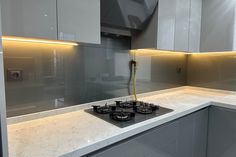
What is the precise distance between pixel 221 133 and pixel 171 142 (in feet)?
2.14

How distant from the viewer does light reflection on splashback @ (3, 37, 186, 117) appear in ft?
3.58

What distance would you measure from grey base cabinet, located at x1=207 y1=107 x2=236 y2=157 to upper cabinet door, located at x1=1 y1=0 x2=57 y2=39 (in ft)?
5.07

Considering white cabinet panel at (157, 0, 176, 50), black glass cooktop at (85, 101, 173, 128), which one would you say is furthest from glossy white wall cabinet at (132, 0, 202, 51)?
black glass cooktop at (85, 101, 173, 128)

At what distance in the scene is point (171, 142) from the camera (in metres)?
1.23

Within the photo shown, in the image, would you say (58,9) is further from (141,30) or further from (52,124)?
(141,30)

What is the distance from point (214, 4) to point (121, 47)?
119 cm

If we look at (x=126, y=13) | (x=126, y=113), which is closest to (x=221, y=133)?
(x=126, y=113)

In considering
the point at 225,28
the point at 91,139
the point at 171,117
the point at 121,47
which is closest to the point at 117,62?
the point at 121,47

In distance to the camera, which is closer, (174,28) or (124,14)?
(124,14)

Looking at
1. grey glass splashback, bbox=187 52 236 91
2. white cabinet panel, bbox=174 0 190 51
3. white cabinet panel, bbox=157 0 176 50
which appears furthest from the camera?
grey glass splashback, bbox=187 52 236 91

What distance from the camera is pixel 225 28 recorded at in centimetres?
179

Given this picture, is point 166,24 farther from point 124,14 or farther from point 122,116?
point 122,116

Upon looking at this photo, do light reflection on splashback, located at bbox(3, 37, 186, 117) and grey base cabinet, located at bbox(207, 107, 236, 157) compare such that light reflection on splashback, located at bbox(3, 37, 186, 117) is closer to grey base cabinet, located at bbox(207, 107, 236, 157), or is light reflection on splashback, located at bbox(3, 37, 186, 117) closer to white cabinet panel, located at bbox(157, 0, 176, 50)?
white cabinet panel, located at bbox(157, 0, 176, 50)

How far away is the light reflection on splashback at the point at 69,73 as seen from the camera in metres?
1.09
